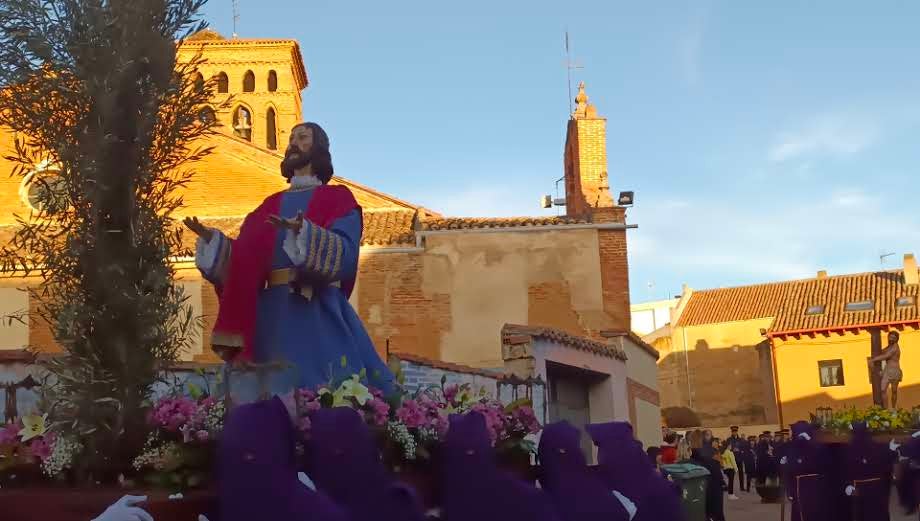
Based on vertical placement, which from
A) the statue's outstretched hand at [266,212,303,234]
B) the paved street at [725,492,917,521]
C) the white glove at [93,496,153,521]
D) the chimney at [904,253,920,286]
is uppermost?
the chimney at [904,253,920,286]

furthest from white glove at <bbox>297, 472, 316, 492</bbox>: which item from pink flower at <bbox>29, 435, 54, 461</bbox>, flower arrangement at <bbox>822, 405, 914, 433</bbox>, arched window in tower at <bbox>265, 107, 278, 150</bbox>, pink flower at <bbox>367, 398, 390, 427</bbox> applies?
arched window in tower at <bbox>265, 107, 278, 150</bbox>

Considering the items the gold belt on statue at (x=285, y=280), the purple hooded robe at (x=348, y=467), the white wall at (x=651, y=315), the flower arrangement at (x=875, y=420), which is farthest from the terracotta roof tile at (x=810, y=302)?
the purple hooded robe at (x=348, y=467)

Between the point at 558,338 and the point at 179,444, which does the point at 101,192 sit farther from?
the point at 558,338

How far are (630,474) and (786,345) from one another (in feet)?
126

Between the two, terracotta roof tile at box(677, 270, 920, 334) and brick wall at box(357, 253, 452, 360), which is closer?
Answer: brick wall at box(357, 253, 452, 360)

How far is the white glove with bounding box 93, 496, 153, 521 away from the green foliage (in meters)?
0.54

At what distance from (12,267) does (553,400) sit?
45.0ft

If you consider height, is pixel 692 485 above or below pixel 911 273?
below

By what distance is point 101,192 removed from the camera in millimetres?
4492

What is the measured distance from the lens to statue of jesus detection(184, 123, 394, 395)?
17.3 ft

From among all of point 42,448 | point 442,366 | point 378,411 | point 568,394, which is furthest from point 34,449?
point 568,394

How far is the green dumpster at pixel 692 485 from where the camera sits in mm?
9844

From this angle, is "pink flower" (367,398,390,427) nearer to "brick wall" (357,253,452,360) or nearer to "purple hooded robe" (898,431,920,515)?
"purple hooded robe" (898,431,920,515)

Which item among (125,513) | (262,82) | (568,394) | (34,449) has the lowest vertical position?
(125,513)
